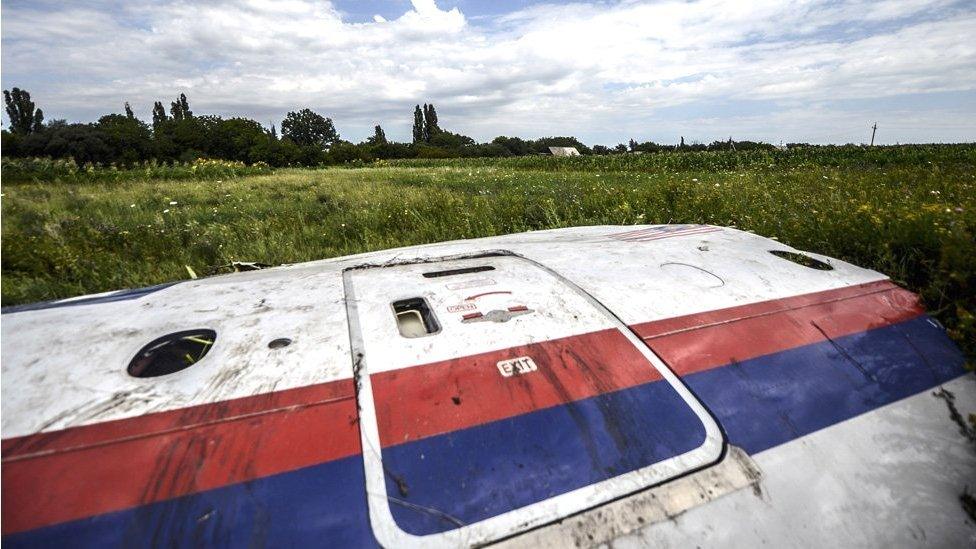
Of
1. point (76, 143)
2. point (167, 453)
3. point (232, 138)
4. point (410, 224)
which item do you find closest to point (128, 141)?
point (76, 143)

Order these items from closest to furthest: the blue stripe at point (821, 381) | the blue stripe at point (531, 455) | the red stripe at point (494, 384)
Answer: the blue stripe at point (531, 455), the red stripe at point (494, 384), the blue stripe at point (821, 381)

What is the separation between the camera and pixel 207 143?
53.0m

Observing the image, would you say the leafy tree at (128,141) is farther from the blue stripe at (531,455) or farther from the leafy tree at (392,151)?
the blue stripe at (531,455)

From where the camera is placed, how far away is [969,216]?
275cm

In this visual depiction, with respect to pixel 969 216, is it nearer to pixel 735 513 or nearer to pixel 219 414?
pixel 735 513

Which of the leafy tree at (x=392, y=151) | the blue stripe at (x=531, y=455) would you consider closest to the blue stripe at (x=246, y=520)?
the blue stripe at (x=531, y=455)

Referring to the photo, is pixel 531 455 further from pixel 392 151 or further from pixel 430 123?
pixel 430 123

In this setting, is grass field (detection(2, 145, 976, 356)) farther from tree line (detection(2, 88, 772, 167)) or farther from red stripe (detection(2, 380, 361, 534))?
tree line (detection(2, 88, 772, 167))

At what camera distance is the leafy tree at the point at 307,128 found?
83.3 meters

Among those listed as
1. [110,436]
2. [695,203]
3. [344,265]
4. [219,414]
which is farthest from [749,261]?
[695,203]

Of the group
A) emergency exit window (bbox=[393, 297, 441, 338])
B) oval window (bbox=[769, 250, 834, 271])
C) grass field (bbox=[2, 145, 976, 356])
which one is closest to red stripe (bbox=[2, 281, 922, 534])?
emergency exit window (bbox=[393, 297, 441, 338])

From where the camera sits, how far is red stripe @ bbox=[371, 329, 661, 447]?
1214 mm

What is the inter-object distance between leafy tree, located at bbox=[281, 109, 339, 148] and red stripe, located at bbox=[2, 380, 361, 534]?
89.7 m

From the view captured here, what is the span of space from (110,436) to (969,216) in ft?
Answer: 14.1
